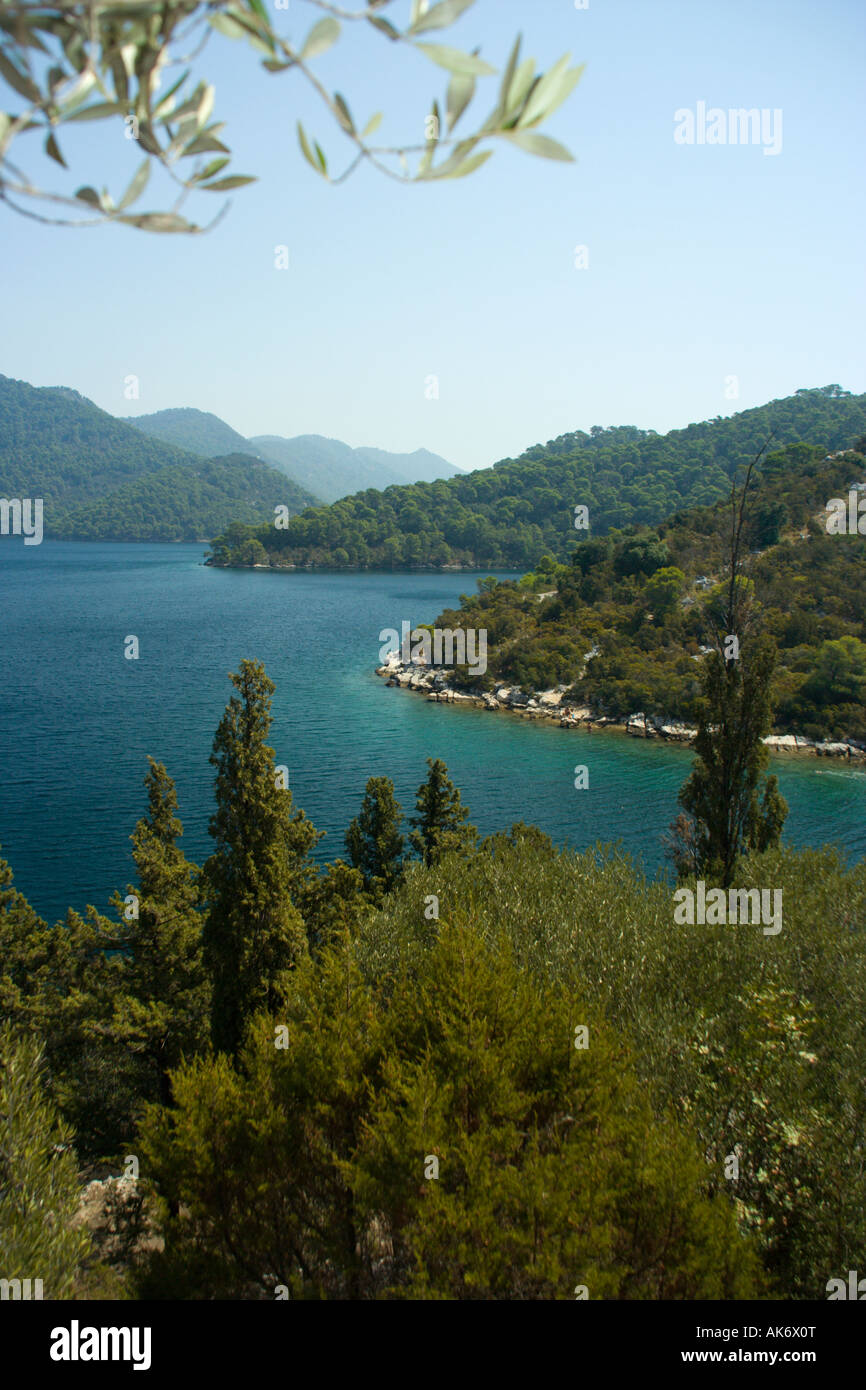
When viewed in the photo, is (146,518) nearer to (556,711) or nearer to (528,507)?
(528,507)

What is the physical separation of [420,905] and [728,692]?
891 cm

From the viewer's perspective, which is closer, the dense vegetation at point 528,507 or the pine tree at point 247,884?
the pine tree at point 247,884

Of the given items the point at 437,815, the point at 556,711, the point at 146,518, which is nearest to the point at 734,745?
the point at 437,815

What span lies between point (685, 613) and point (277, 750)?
33.9 m

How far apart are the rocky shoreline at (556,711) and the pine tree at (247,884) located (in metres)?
28.7

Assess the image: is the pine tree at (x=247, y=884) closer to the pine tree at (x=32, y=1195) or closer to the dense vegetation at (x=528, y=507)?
the pine tree at (x=32, y=1195)

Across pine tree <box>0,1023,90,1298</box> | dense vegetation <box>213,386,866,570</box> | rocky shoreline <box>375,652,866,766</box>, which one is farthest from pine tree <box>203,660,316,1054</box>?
dense vegetation <box>213,386,866,570</box>

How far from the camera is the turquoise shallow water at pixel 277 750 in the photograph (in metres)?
28.5

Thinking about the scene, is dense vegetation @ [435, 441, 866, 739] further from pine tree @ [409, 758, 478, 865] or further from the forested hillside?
the forested hillside

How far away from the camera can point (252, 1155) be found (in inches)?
323

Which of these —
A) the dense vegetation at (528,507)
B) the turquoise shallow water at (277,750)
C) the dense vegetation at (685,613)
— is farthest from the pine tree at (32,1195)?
the dense vegetation at (528,507)

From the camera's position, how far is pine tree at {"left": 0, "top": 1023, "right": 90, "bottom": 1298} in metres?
6.41

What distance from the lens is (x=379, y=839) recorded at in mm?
21859
